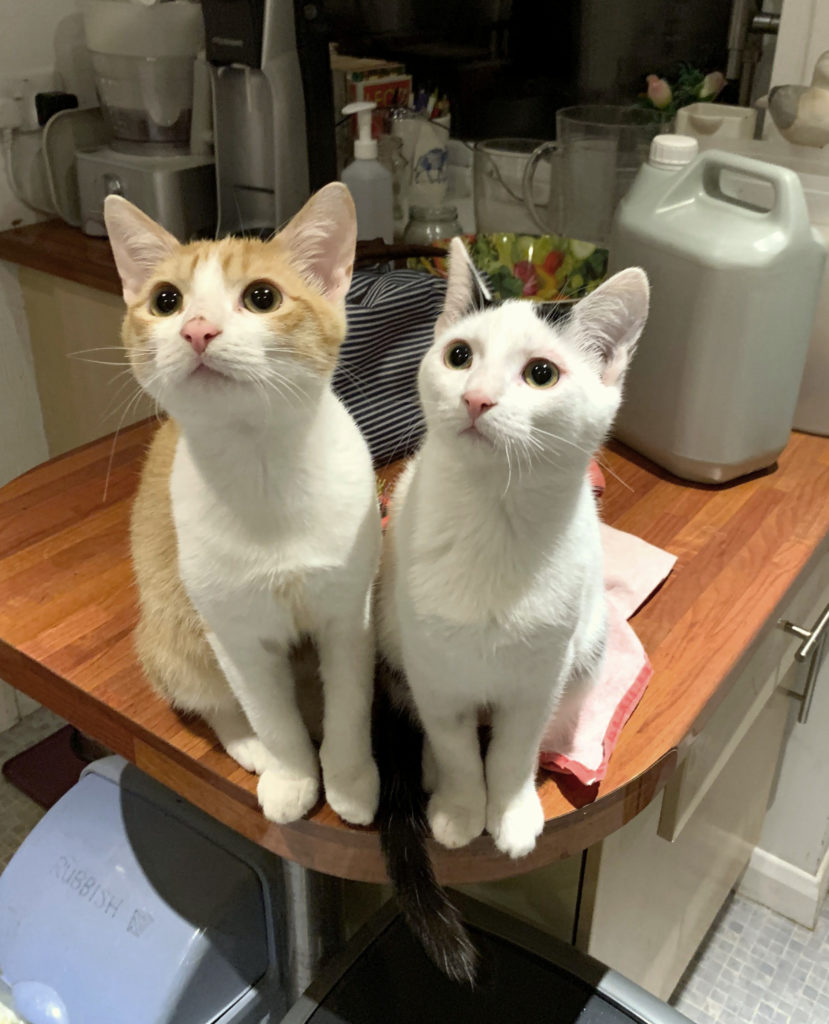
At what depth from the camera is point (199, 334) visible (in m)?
0.52

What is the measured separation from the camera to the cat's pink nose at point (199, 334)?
524mm

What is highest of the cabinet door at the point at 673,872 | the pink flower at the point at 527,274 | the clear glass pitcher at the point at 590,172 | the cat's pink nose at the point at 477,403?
the cat's pink nose at the point at 477,403

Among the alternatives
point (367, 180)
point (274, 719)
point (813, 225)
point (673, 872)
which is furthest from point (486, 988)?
point (367, 180)

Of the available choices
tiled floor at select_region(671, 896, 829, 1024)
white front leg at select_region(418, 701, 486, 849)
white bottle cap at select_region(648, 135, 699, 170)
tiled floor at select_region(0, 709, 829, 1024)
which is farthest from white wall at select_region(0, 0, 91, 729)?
tiled floor at select_region(671, 896, 829, 1024)

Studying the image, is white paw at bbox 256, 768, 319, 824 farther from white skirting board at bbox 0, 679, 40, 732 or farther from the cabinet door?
white skirting board at bbox 0, 679, 40, 732

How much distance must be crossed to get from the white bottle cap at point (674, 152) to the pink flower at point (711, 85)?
55 centimetres

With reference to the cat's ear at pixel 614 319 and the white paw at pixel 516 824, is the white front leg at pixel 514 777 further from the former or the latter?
the cat's ear at pixel 614 319

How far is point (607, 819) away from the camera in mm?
707

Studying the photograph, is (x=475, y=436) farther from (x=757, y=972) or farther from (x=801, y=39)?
(x=757, y=972)

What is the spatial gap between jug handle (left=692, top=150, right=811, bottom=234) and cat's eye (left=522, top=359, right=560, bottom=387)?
0.53m

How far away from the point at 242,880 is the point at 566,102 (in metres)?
1.46

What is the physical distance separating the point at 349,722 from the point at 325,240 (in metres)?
0.35

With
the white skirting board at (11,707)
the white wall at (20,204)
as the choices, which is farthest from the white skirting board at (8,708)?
the white wall at (20,204)

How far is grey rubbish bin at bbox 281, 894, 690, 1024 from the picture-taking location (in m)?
0.89
